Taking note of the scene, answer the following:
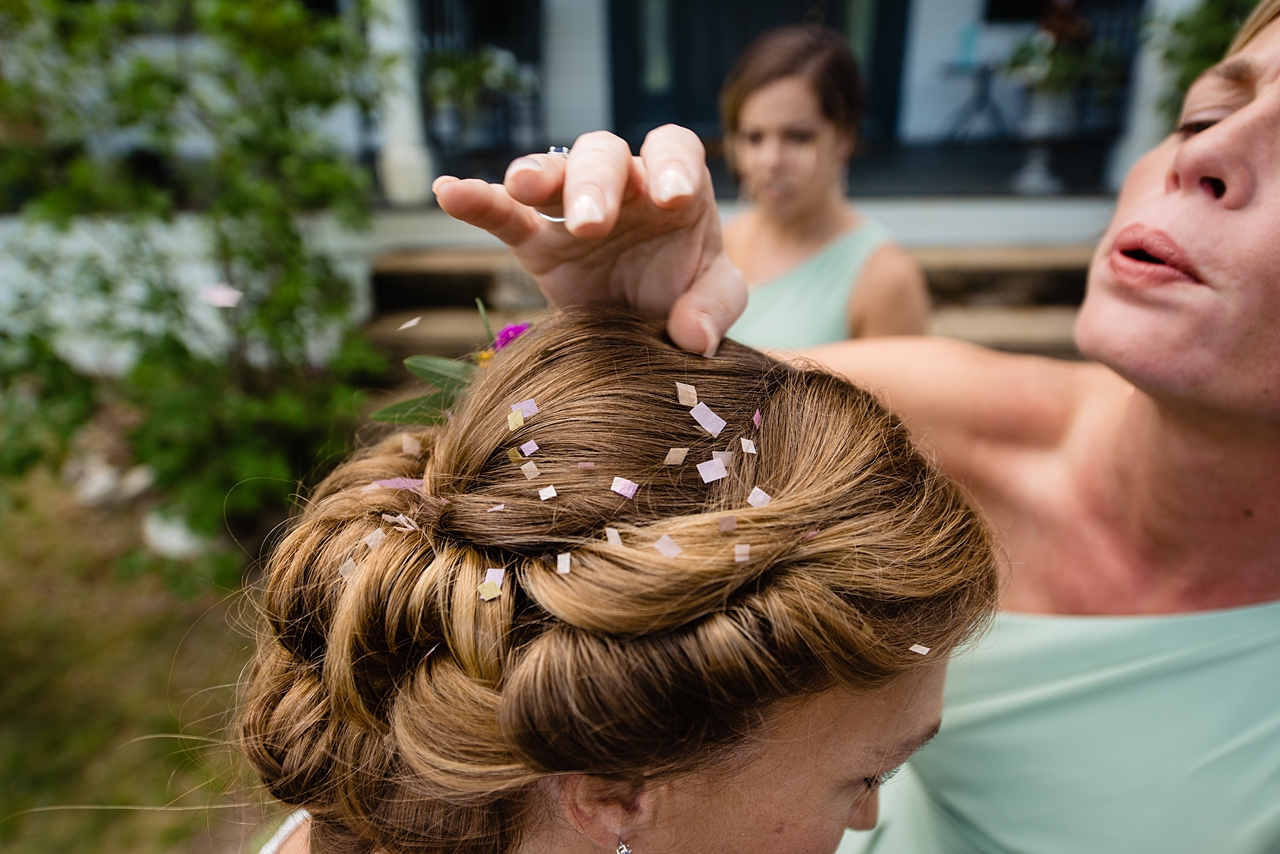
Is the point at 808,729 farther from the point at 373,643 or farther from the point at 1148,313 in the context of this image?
the point at 1148,313

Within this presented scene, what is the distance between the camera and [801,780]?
881mm

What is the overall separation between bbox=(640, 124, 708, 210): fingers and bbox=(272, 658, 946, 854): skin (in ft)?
1.83

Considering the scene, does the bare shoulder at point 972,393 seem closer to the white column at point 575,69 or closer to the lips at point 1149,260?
the lips at point 1149,260

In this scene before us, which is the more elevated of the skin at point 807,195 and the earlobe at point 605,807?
the skin at point 807,195

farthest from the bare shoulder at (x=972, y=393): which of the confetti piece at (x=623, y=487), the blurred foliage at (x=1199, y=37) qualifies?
the blurred foliage at (x=1199, y=37)

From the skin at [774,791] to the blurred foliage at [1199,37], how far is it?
4.27 m

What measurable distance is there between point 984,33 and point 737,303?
268 inches

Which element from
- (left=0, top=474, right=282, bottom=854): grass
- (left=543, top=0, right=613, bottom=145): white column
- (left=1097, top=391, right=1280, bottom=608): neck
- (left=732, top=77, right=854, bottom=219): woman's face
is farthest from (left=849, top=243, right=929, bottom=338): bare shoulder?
(left=543, top=0, right=613, bottom=145): white column

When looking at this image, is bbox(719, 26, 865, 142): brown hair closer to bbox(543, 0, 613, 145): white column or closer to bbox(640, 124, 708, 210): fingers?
bbox(640, 124, 708, 210): fingers

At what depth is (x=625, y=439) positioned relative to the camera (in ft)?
2.64

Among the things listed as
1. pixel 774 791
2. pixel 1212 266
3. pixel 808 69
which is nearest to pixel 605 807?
pixel 774 791

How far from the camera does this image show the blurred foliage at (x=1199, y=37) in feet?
13.3

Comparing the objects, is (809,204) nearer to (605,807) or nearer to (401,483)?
(401,483)

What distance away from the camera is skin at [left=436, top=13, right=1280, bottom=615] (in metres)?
0.94
